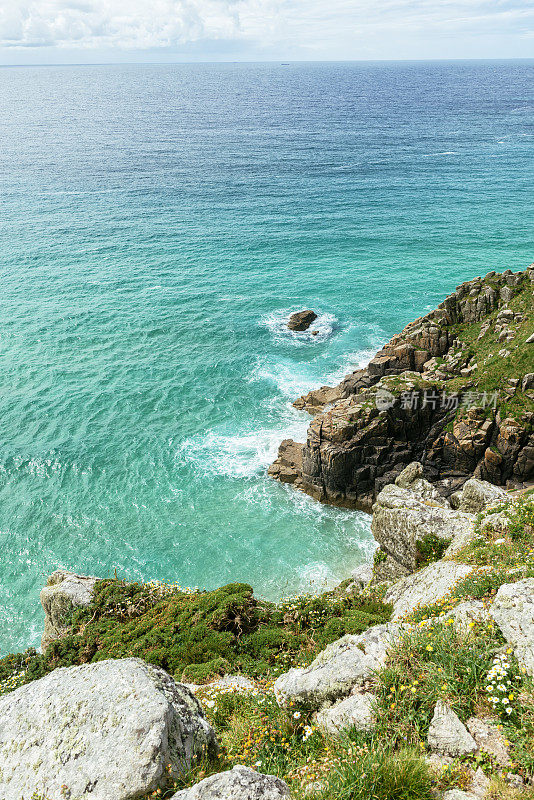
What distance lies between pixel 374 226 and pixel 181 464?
6729 centimetres

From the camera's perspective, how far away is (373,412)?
→ 4084 centimetres

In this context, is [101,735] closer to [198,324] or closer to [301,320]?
[301,320]

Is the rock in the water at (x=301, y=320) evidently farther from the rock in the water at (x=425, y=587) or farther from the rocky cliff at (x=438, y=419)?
the rock in the water at (x=425, y=587)

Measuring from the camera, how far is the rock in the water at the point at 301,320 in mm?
64938

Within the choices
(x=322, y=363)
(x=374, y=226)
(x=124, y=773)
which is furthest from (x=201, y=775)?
(x=374, y=226)

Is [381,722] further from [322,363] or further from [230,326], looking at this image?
[230,326]

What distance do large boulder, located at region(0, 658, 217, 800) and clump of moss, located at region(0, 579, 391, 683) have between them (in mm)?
6800

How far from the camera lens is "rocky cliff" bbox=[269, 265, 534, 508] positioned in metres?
37.8

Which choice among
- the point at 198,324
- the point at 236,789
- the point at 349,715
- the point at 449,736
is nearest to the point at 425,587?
the point at 349,715

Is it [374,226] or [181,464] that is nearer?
[181,464]

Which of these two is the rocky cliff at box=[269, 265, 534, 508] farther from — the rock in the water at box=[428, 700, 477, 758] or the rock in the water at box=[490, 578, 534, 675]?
the rock in the water at box=[428, 700, 477, 758]

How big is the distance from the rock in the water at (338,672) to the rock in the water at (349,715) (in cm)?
41

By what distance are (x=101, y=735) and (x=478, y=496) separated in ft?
71.8

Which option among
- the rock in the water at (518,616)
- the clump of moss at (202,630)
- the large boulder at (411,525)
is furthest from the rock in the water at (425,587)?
the rock in the water at (518,616)
